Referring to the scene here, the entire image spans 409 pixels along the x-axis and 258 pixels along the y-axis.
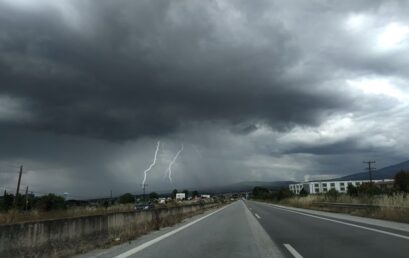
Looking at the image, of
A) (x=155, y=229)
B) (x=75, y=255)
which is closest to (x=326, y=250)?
(x=75, y=255)

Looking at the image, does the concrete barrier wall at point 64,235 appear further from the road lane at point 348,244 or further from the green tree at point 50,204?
the green tree at point 50,204

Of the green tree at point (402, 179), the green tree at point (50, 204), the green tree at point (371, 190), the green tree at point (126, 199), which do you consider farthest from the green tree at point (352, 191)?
the green tree at point (126, 199)

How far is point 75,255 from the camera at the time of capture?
1183cm

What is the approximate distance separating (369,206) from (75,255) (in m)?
23.4

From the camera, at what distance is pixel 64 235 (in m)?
12.2

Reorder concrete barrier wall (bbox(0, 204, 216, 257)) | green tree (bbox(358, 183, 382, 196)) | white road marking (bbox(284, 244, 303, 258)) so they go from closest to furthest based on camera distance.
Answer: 1. concrete barrier wall (bbox(0, 204, 216, 257))
2. white road marking (bbox(284, 244, 303, 258))
3. green tree (bbox(358, 183, 382, 196))

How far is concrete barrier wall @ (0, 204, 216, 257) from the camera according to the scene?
968cm

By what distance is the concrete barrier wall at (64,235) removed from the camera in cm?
968

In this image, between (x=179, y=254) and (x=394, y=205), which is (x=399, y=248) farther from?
(x=394, y=205)

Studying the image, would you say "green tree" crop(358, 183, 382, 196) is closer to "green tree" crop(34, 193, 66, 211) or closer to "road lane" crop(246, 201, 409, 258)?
"green tree" crop(34, 193, 66, 211)

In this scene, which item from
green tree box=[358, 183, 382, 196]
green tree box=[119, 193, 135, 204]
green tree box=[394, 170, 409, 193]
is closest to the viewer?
green tree box=[358, 183, 382, 196]

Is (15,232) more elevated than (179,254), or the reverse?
(15,232)

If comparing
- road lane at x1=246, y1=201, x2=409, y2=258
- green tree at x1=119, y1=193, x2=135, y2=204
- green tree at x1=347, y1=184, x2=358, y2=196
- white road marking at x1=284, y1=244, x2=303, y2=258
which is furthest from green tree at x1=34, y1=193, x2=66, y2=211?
green tree at x1=347, y1=184, x2=358, y2=196

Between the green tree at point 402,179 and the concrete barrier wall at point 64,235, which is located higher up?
the green tree at point 402,179
